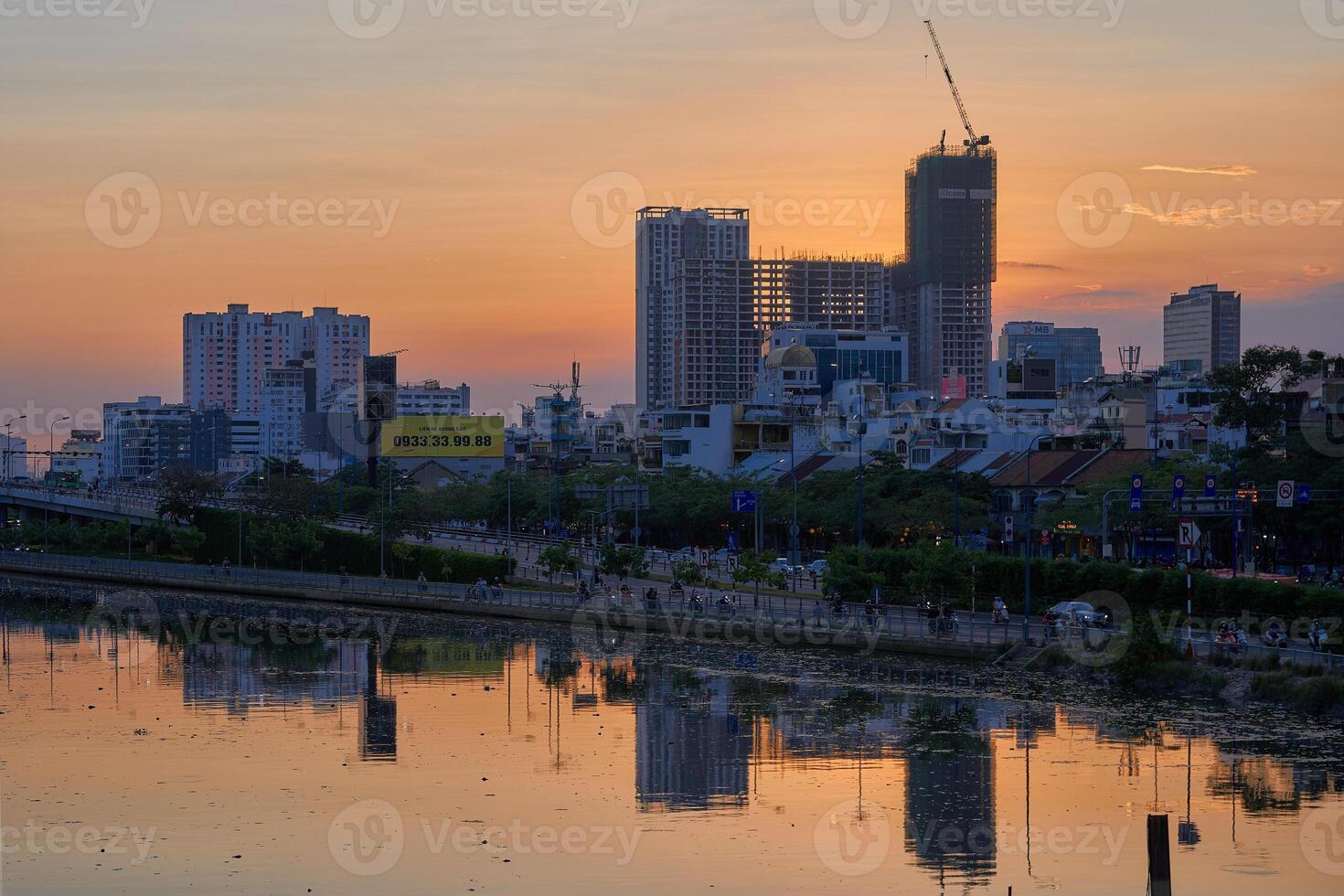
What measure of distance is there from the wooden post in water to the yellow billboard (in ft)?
487

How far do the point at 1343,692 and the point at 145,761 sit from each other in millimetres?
30269

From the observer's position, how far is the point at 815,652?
204 ft

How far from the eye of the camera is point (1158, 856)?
24.7 meters

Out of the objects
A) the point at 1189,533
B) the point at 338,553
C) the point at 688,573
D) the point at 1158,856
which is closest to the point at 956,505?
the point at 688,573

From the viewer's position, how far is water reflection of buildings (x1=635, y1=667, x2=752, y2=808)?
125ft

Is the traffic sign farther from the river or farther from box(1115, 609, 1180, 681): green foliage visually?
the river

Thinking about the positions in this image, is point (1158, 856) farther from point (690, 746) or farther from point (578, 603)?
point (578, 603)

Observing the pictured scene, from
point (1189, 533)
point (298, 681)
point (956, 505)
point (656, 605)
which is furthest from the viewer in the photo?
point (956, 505)

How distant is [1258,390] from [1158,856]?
204ft

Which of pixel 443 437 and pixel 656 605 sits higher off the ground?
pixel 443 437

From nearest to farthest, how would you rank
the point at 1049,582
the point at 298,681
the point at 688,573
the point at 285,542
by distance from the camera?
the point at 298,681
the point at 1049,582
the point at 688,573
the point at 285,542

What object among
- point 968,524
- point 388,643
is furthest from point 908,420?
point 388,643

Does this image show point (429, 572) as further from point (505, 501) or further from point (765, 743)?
point (765, 743)

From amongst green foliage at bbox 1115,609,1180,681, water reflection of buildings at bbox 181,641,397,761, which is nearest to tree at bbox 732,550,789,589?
water reflection of buildings at bbox 181,641,397,761
